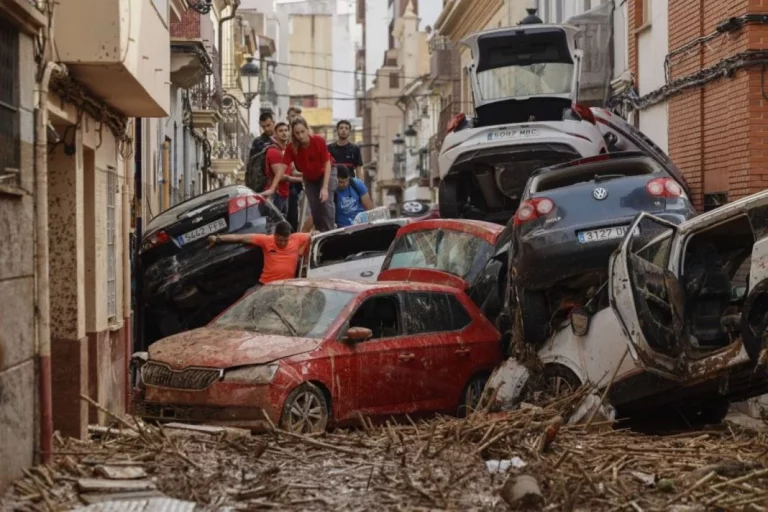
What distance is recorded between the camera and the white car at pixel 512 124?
17.9m

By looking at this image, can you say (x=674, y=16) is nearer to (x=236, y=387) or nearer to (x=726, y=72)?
(x=726, y=72)

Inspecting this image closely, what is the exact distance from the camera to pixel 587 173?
1280 centimetres

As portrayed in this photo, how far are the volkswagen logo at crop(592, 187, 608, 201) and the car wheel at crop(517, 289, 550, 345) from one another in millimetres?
927

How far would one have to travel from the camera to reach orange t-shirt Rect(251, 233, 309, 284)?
15.8 meters

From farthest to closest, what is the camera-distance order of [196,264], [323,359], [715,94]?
[715,94] < [196,264] < [323,359]

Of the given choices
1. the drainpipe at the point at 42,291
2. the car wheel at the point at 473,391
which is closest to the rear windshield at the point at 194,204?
the car wheel at the point at 473,391

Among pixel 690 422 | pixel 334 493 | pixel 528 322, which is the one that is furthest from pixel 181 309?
pixel 334 493

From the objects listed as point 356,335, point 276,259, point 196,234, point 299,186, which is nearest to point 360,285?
point 356,335

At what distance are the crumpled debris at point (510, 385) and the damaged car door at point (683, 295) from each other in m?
1.75

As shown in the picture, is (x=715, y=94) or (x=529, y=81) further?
(x=529, y=81)

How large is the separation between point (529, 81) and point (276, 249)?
5.81 m

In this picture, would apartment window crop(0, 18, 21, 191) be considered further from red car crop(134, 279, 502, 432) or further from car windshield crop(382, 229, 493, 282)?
car windshield crop(382, 229, 493, 282)

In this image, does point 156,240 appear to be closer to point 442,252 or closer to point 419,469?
point 442,252

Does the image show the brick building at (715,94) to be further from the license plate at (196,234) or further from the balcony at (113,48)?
the balcony at (113,48)
